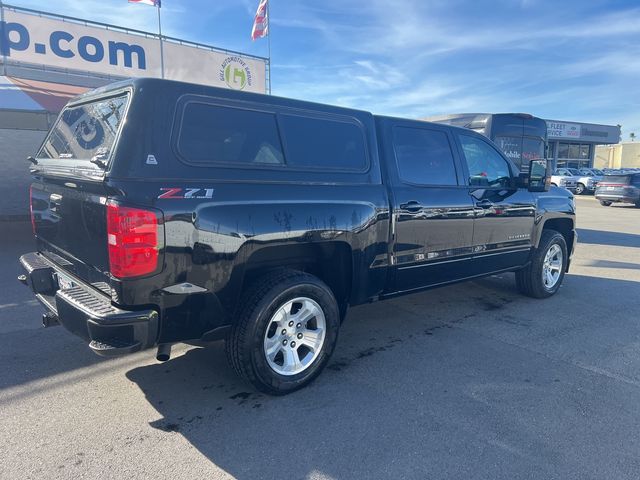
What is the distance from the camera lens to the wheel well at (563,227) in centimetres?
600

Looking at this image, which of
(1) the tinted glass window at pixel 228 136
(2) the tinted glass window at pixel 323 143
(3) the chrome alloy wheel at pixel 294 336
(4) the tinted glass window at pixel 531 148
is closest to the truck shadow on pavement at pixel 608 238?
(4) the tinted glass window at pixel 531 148

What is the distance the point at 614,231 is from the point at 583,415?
11.7 m

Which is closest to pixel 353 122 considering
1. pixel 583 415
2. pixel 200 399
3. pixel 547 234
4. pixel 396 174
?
pixel 396 174

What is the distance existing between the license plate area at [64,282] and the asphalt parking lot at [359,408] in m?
0.76

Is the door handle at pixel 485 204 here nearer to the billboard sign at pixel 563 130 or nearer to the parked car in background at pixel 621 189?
the parked car in background at pixel 621 189

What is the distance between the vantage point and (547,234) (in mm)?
5844

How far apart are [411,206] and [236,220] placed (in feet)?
5.83

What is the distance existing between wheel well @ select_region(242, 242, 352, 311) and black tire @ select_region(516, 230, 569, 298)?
307 centimetres

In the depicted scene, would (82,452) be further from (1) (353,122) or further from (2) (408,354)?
(1) (353,122)

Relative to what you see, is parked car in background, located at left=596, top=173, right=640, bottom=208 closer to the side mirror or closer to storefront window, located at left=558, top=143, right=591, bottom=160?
the side mirror

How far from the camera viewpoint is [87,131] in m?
3.28

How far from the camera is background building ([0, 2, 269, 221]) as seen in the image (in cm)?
1096

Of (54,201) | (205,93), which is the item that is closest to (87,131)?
(54,201)

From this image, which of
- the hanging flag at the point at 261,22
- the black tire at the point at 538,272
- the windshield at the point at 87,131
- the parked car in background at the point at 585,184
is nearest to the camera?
the windshield at the point at 87,131
